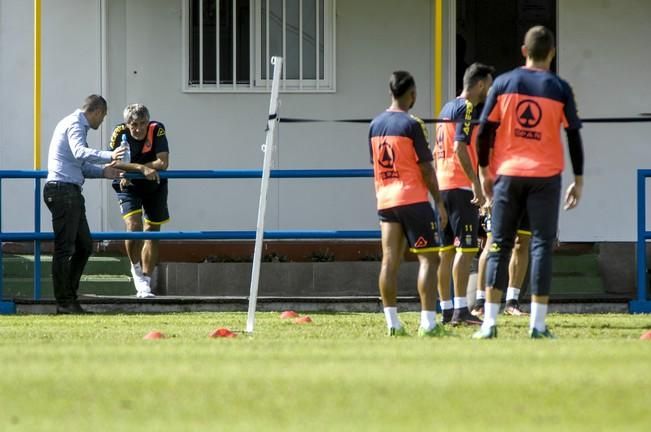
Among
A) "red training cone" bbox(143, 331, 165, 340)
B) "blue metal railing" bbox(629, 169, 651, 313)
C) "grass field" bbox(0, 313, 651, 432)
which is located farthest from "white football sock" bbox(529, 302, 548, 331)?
"blue metal railing" bbox(629, 169, 651, 313)

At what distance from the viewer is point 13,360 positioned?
358 inches

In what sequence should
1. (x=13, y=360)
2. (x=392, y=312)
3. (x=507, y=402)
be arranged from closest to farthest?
(x=507, y=402), (x=13, y=360), (x=392, y=312)

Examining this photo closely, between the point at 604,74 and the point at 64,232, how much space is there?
6.17 metres

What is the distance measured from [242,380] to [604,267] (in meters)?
8.97

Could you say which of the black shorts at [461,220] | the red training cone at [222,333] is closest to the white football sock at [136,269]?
the red training cone at [222,333]

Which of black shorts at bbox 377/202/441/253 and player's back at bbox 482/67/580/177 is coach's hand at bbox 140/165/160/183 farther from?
player's back at bbox 482/67/580/177

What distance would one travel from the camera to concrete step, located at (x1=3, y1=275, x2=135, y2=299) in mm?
15789

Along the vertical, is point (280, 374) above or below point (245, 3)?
below

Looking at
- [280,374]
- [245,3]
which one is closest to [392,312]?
[280,374]

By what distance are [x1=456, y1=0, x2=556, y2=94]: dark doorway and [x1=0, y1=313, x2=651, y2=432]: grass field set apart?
7.69 meters

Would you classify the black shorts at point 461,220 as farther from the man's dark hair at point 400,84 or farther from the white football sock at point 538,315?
the white football sock at point 538,315

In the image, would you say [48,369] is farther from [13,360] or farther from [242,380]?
[242,380]

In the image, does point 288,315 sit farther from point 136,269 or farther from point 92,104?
point 92,104

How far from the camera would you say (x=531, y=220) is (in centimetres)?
1012
